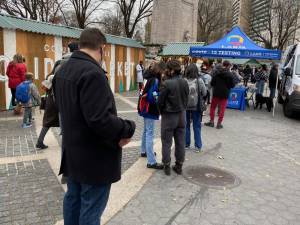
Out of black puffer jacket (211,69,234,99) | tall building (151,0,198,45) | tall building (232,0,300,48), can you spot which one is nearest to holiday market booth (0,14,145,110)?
black puffer jacket (211,69,234,99)

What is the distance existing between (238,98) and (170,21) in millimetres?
18925

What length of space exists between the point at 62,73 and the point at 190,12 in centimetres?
3202

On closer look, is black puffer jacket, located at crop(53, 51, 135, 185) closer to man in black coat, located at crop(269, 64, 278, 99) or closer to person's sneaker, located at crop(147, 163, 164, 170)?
person's sneaker, located at crop(147, 163, 164, 170)

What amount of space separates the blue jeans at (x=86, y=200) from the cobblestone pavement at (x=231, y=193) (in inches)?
43.7

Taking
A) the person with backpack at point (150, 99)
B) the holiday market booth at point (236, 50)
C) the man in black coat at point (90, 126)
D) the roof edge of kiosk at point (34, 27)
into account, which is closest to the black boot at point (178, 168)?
the person with backpack at point (150, 99)

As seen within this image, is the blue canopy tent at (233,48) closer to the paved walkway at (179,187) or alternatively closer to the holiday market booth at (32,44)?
the holiday market booth at (32,44)

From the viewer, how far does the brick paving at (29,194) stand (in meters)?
3.84

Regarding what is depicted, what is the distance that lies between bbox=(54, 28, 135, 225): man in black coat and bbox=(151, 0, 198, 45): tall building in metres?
29.1

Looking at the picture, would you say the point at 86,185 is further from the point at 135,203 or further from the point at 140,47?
the point at 140,47

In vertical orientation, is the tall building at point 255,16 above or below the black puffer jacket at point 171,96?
above

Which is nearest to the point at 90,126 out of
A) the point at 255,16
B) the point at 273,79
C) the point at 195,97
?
the point at 195,97

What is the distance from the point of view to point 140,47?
18578 mm

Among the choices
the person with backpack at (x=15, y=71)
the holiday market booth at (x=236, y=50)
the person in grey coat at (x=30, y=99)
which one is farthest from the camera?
the holiday market booth at (x=236, y=50)

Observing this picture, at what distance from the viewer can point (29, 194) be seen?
445 cm
